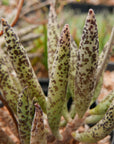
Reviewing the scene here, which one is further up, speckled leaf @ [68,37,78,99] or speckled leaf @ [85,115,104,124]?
speckled leaf @ [68,37,78,99]

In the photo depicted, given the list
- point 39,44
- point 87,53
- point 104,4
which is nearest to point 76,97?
point 87,53

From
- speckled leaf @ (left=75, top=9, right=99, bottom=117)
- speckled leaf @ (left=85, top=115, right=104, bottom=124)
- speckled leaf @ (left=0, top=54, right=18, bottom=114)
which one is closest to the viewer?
speckled leaf @ (left=75, top=9, right=99, bottom=117)

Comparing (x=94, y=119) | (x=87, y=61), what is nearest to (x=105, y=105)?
(x=94, y=119)

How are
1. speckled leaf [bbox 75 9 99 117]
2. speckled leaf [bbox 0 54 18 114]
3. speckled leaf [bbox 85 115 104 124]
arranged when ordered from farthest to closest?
speckled leaf [bbox 85 115 104 124] → speckled leaf [bbox 0 54 18 114] → speckled leaf [bbox 75 9 99 117]

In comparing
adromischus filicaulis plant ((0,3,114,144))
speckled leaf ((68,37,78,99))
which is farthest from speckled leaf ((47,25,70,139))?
speckled leaf ((68,37,78,99))

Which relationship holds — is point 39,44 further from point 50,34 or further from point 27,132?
point 27,132

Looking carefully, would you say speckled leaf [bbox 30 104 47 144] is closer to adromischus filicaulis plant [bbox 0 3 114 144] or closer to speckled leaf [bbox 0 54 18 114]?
adromischus filicaulis plant [bbox 0 3 114 144]

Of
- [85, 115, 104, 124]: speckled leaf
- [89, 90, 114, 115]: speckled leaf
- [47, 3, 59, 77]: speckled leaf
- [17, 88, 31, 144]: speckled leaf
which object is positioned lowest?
[85, 115, 104, 124]: speckled leaf

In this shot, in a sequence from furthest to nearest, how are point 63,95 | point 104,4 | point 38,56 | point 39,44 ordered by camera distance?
point 104,4 → point 39,44 → point 38,56 → point 63,95

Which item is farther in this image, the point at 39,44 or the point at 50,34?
the point at 39,44
